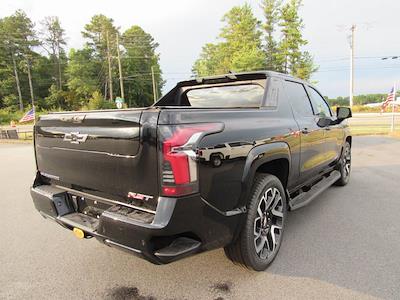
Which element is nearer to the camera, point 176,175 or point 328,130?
point 176,175

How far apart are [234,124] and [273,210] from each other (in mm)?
1075

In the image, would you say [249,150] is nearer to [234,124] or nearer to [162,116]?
[234,124]

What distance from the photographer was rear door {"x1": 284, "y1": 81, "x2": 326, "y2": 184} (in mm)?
3608

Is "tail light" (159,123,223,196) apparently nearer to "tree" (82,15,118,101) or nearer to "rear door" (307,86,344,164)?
"rear door" (307,86,344,164)

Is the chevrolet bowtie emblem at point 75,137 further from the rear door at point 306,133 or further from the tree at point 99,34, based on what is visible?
the tree at point 99,34

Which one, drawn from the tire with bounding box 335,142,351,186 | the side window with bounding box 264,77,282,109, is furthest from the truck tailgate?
the tire with bounding box 335,142,351,186

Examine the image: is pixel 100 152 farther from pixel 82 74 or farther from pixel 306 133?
pixel 82 74

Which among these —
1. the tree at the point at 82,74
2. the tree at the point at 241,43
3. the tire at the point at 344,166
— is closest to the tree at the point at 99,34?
the tree at the point at 82,74

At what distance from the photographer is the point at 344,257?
298 cm

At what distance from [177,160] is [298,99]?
2432 mm

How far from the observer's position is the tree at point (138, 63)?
57344mm

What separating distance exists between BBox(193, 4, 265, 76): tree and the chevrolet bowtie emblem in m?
37.7

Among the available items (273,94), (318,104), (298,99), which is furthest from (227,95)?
(318,104)

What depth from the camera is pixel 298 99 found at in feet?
12.7
